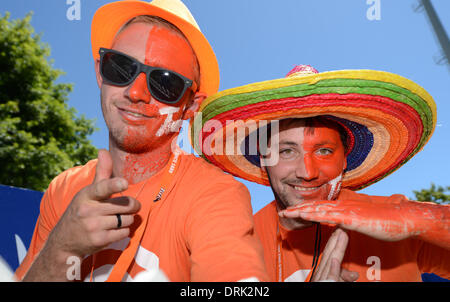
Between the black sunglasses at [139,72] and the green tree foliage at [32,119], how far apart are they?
1004 centimetres

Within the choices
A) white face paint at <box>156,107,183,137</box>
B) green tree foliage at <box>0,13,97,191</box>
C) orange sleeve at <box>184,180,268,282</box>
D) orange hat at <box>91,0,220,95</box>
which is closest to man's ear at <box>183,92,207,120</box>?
orange hat at <box>91,0,220,95</box>

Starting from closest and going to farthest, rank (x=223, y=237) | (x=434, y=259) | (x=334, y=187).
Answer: (x=223, y=237)
(x=434, y=259)
(x=334, y=187)

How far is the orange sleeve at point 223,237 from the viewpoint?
142 cm

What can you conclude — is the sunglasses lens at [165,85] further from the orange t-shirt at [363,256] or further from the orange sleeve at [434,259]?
the orange sleeve at [434,259]

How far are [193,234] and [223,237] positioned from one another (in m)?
0.20

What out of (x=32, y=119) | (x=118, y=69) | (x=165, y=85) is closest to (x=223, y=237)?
(x=165, y=85)

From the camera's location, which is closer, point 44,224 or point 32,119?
point 44,224

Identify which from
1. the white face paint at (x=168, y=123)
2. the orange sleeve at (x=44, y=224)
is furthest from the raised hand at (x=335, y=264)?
the orange sleeve at (x=44, y=224)

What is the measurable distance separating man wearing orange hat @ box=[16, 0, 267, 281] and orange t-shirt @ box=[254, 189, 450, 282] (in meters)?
0.83

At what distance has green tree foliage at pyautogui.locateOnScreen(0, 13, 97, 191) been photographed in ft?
34.9

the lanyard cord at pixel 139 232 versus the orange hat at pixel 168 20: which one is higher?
the orange hat at pixel 168 20

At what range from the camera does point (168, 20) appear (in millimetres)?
2232

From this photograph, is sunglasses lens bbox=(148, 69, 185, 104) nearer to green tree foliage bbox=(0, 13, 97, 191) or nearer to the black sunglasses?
the black sunglasses

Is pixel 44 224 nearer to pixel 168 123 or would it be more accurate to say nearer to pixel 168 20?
pixel 168 123
